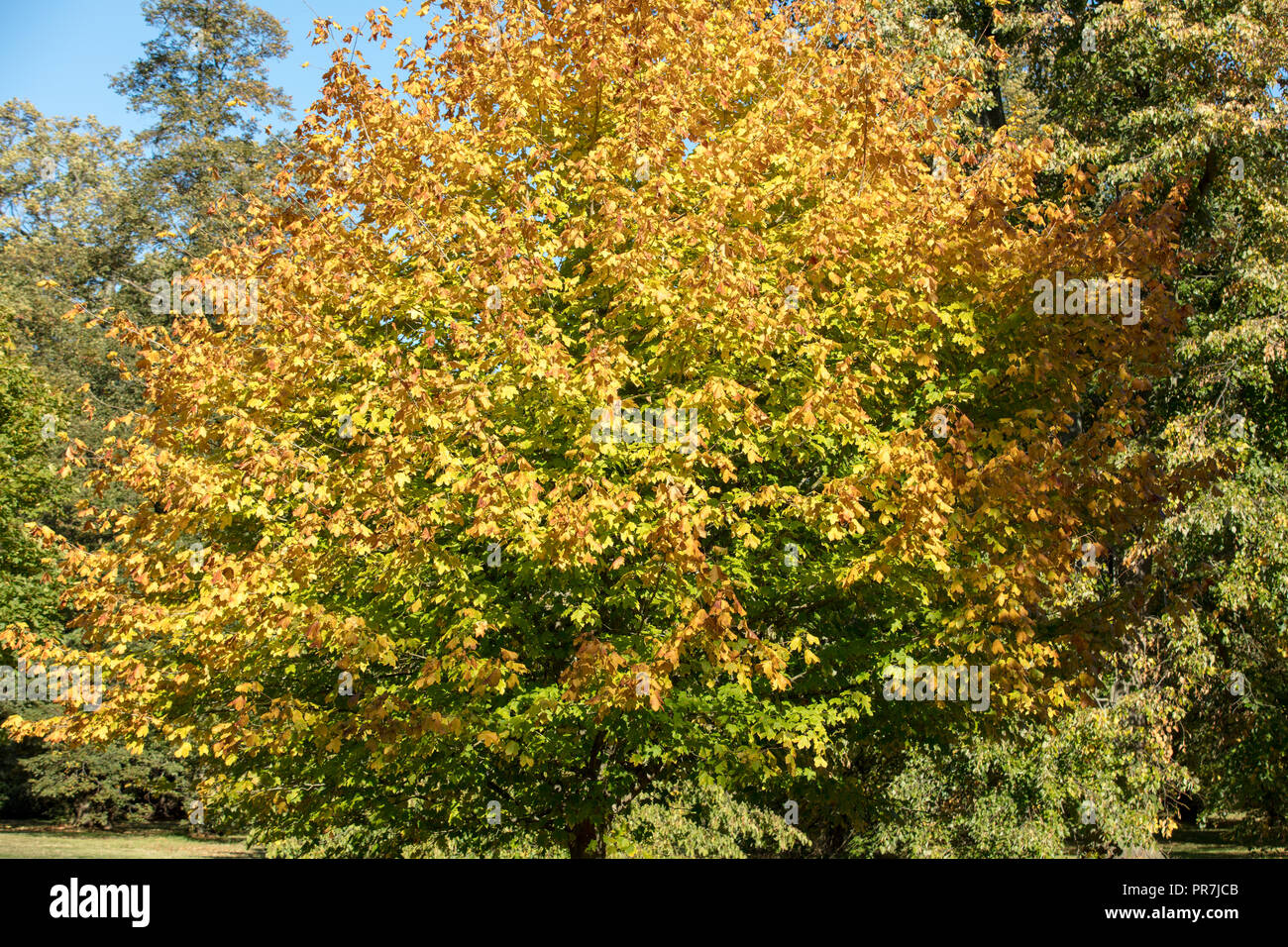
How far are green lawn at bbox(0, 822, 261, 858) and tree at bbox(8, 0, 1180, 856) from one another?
16643mm

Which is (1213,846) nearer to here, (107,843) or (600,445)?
(600,445)

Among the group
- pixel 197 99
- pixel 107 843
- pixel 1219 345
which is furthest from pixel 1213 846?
pixel 197 99

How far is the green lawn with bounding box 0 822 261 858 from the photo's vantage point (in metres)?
25.1

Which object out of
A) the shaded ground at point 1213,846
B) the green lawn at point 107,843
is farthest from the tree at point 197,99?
the shaded ground at point 1213,846

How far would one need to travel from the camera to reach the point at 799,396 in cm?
937

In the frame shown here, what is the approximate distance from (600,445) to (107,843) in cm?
2783

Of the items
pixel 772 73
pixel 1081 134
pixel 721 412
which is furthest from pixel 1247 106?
pixel 721 412

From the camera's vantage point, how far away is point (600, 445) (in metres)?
8.35

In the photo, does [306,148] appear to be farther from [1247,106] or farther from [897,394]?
[1247,106]

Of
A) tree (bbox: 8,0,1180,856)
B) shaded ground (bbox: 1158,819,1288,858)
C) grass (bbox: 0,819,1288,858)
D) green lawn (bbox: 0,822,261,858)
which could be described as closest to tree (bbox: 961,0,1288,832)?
shaded ground (bbox: 1158,819,1288,858)

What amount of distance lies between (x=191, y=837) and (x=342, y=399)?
3081 cm

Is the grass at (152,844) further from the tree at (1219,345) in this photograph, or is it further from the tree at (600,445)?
the tree at (600,445)

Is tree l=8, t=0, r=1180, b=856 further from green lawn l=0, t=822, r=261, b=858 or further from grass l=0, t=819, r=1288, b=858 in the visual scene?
green lawn l=0, t=822, r=261, b=858

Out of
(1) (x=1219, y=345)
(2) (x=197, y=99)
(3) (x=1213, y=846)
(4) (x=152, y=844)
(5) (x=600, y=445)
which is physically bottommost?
(4) (x=152, y=844)
